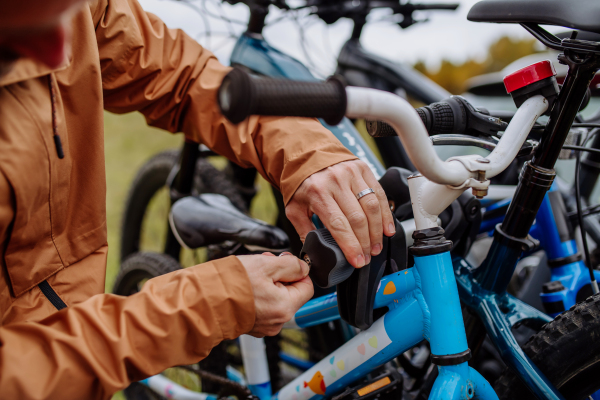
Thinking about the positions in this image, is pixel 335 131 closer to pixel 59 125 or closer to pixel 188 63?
pixel 188 63

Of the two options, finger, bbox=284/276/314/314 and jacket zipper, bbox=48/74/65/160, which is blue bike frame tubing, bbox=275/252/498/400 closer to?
finger, bbox=284/276/314/314

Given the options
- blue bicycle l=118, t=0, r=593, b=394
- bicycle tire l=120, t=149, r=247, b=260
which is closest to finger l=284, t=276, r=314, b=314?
blue bicycle l=118, t=0, r=593, b=394

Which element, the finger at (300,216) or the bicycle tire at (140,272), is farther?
the bicycle tire at (140,272)

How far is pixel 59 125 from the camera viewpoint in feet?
2.36

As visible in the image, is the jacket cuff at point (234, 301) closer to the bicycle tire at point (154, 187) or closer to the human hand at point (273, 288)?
the human hand at point (273, 288)

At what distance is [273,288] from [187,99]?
603 mm

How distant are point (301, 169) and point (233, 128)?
0.81 feet

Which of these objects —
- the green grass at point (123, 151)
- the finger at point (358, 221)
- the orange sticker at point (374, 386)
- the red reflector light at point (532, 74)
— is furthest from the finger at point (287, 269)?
the green grass at point (123, 151)

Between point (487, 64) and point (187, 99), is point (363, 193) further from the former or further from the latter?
point (487, 64)

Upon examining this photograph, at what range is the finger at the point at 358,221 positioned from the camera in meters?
0.73

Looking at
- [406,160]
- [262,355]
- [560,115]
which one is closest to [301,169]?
[560,115]

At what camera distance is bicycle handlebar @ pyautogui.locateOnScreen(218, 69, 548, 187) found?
1.37 feet

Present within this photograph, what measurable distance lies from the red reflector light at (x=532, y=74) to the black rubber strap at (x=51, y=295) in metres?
0.85

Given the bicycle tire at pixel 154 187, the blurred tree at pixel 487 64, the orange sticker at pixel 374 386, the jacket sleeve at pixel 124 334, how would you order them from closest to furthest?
the jacket sleeve at pixel 124 334, the orange sticker at pixel 374 386, the bicycle tire at pixel 154 187, the blurred tree at pixel 487 64
